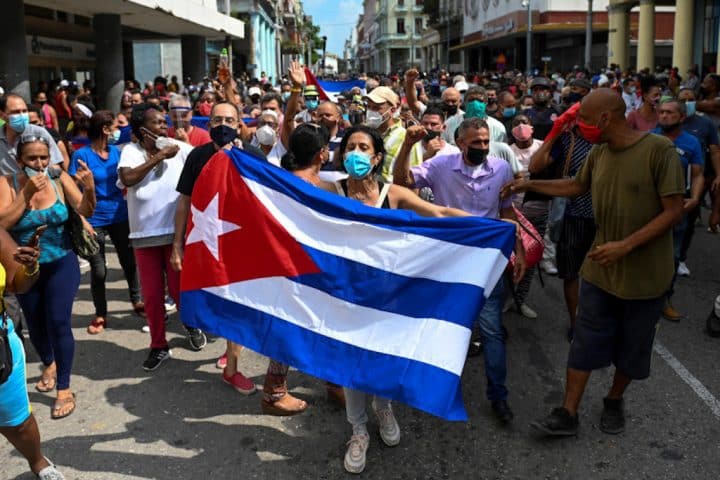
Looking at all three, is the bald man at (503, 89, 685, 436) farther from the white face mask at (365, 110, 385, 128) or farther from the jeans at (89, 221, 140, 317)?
the jeans at (89, 221, 140, 317)

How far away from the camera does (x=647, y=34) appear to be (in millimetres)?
29766

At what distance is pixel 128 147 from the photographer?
5.02 meters

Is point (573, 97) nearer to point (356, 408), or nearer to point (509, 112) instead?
point (509, 112)

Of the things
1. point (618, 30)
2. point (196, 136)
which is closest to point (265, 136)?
point (196, 136)

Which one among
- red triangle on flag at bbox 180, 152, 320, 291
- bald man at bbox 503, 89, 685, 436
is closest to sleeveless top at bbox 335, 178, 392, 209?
red triangle on flag at bbox 180, 152, 320, 291

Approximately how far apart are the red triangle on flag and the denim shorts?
101 centimetres

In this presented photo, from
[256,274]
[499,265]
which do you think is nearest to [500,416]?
[499,265]

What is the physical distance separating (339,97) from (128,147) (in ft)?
23.8

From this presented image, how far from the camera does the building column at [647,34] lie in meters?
29.2

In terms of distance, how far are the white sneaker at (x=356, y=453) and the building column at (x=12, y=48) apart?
11505 millimetres

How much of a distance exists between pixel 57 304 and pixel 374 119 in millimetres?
2766

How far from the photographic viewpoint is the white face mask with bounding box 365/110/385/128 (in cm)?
556

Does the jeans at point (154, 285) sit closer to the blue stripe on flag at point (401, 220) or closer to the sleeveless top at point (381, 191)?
the blue stripe on flag at point (401, 220)

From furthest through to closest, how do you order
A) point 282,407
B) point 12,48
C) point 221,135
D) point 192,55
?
point 192,55
point 12,48
point 221,135
point 282,407
